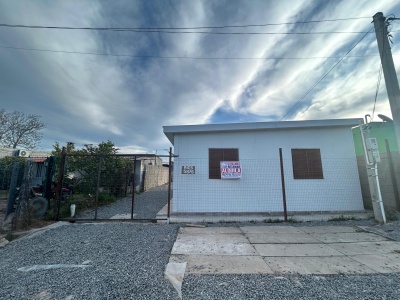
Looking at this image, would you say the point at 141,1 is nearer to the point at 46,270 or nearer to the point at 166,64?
the point at 166,64

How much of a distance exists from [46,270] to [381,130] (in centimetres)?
1247

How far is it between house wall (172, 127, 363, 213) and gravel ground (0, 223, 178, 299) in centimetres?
176

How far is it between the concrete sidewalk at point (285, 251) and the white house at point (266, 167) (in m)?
1.30

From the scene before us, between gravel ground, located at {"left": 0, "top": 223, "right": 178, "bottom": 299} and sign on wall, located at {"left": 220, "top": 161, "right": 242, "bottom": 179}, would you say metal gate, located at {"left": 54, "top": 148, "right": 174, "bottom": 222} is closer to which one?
gravel ground, located at {"left": 0, "top": 223, "right": 178, "bottom": 299}

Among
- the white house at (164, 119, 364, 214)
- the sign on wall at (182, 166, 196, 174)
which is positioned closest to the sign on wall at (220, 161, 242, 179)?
the white house at (164, 119, 364, 214)

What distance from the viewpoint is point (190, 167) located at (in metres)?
5.97

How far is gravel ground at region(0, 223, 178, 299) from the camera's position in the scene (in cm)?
205

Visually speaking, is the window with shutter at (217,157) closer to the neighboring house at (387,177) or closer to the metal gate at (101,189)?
the metal gate at (101,189)

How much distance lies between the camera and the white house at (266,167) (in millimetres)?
5828

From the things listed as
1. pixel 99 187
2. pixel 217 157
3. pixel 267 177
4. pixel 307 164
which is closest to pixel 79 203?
pixel 99 187

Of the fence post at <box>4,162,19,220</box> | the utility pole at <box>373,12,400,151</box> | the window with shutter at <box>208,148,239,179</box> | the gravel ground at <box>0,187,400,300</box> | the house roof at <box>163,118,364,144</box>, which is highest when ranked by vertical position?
the utility pole at <box>373,12,400,151</box>

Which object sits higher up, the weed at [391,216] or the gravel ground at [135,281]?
the weed at [391,216]

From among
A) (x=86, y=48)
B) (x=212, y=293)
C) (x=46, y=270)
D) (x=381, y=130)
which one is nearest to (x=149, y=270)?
(x=212, y=293)

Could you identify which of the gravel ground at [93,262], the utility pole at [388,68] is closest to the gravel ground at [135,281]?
the gravel ground at [93,262]
